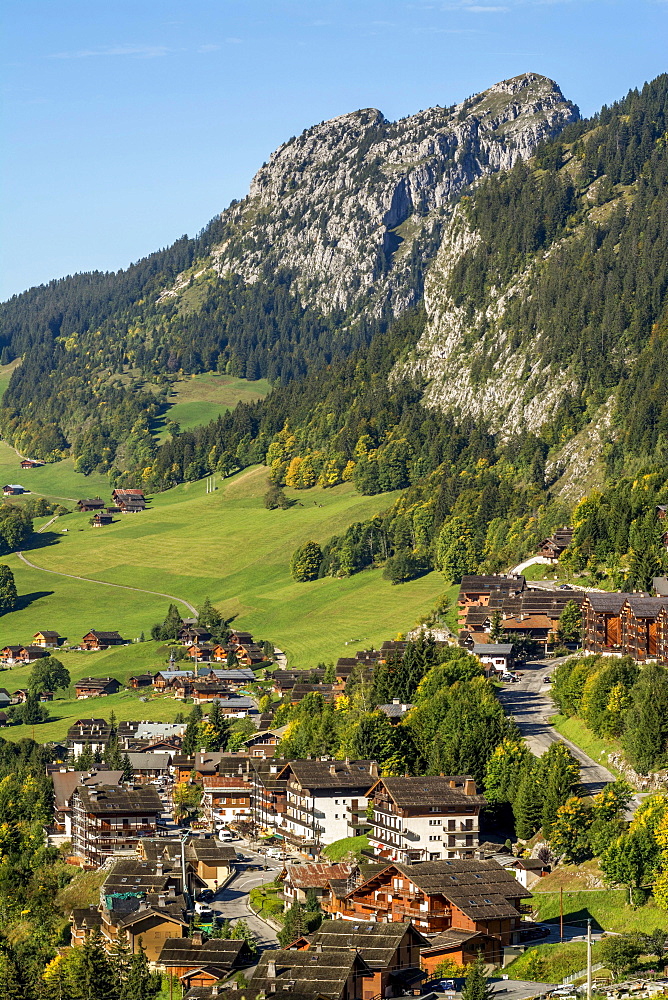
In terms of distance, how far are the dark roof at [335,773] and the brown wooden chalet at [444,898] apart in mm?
18786

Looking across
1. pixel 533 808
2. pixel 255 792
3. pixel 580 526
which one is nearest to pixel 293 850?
pixel 255 792

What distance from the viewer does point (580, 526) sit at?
182 m

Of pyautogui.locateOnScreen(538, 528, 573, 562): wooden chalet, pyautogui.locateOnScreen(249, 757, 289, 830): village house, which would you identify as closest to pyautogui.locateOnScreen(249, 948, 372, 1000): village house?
pyautogui.locateOnScreen(249, 757, 289, 830): village house

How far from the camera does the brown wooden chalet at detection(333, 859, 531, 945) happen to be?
88.3 metres

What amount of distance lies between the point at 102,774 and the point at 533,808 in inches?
1973

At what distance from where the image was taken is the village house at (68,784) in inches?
5187

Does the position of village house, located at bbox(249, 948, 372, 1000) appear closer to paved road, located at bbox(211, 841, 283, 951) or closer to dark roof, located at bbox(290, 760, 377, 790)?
paved road, located at bbox(211, 841, 283, 951)

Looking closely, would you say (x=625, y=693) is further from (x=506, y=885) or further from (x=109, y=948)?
(x=109, y=948)

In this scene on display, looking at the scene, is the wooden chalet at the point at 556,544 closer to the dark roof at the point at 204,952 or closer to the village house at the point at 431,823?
the village house at the point at 431,823

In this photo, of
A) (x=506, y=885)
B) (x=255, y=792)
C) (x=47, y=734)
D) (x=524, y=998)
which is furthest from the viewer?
(x=47, y=734)

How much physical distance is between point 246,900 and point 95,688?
9037 centimetres

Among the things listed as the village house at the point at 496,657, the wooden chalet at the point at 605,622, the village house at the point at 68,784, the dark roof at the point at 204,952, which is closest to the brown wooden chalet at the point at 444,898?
the dark roof at the point at 204,952

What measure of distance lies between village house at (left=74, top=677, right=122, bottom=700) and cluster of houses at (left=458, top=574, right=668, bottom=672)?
42979 mm

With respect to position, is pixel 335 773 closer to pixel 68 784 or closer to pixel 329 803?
pixel 329 803
